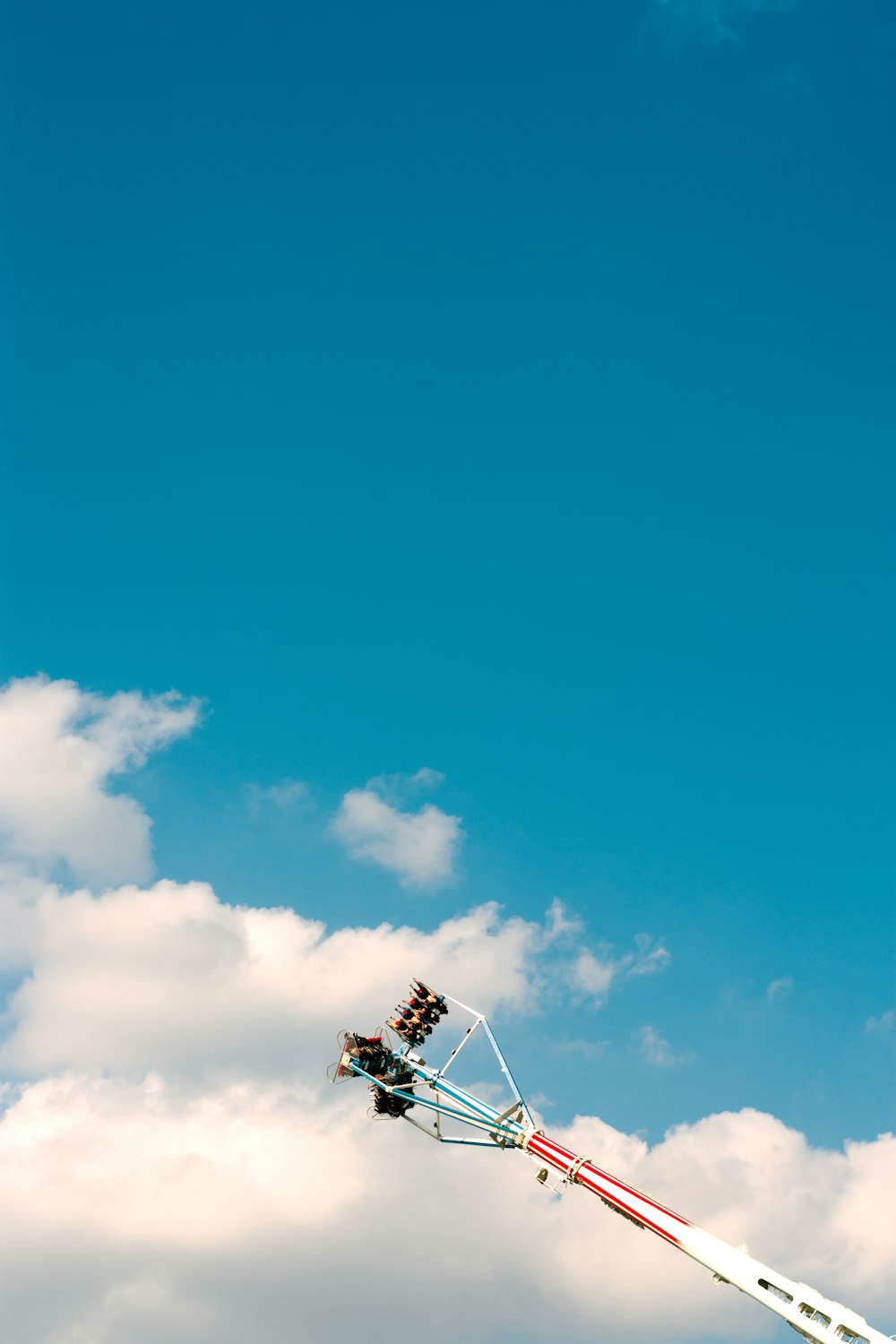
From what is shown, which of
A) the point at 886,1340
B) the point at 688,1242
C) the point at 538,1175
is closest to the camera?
the point at 886,1340

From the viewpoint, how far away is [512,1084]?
9306 cm

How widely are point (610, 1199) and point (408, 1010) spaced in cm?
2099

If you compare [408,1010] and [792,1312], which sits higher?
[408,1010]

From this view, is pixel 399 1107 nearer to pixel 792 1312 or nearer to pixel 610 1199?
pixel 610 1199

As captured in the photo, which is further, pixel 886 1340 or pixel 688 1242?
pixel 688 1242

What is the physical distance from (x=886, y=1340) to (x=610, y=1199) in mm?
20248

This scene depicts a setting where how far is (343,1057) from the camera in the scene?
310 feet

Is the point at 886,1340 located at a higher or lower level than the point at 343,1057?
lower

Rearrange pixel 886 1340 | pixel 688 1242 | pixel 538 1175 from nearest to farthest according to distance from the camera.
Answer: pixel 886 1340 → pixel 688 1242 → pixel 538 1175

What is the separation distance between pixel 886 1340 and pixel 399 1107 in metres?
38.4

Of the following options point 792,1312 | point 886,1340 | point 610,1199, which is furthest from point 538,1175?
point 886,1340

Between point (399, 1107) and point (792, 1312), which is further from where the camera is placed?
point (399, 1107)

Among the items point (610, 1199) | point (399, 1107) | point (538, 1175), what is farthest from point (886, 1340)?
point (399, 1107)

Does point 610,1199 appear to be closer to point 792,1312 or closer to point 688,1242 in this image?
point 688,1242
